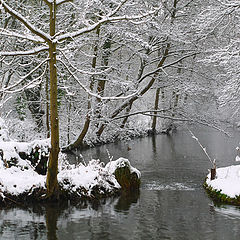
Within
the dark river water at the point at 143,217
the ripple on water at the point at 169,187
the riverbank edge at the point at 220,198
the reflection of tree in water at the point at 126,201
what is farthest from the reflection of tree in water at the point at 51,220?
the riverbank edge at the point at 220,198

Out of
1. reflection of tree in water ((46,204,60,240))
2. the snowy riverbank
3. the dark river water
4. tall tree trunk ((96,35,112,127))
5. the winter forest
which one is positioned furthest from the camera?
tall tree trunk ((96,35,112,127))

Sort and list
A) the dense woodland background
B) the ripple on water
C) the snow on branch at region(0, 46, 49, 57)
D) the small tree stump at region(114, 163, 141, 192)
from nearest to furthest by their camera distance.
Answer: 1. the snow on branch at region(0, 46, 49, 57)
2. the small tree stump at region(114, 163, 141, 192)
3. the ripple on water
4. the dense woodland background

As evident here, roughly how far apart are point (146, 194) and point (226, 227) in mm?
3379

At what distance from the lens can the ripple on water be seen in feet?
38.0

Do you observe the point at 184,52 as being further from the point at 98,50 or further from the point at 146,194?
the point at 146,194

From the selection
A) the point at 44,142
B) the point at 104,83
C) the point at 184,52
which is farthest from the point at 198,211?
the point at 184,52

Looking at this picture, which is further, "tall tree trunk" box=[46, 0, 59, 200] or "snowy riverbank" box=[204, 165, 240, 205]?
"snowy riverbank" box=[204, 165, 240, 205]

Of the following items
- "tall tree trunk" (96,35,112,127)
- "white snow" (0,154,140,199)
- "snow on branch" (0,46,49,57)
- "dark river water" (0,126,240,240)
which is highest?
"tall tree trunk" (96,35,112,127)

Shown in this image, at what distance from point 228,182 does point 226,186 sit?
25cm

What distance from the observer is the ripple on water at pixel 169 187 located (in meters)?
11.6

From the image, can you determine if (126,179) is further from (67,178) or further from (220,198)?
(220,198)

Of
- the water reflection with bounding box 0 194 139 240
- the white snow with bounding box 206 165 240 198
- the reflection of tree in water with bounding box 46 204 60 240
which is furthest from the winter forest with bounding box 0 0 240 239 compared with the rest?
the reflection of tree in water with bounding box 46 204 60 240

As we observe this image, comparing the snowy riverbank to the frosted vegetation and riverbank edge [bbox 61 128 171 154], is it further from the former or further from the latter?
riverbank edge [bbox 61 128 171 154]

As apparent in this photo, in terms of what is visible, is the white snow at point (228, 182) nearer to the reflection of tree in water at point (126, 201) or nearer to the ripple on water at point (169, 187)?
the ripple on water at point (169, 187)
